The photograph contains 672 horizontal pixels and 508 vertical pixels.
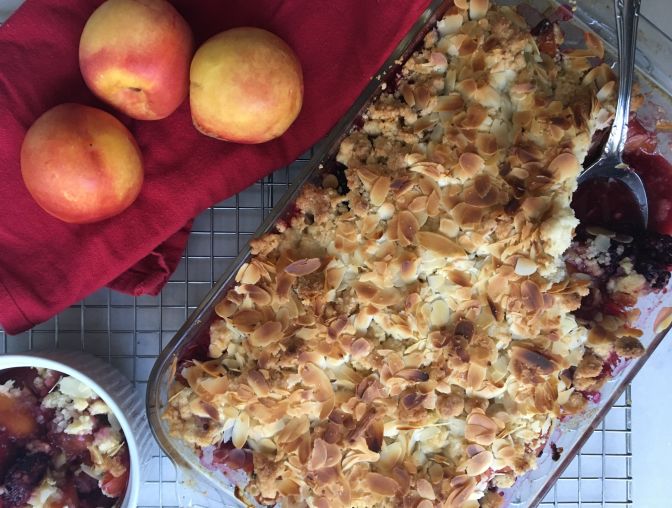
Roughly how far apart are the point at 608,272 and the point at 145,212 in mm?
782

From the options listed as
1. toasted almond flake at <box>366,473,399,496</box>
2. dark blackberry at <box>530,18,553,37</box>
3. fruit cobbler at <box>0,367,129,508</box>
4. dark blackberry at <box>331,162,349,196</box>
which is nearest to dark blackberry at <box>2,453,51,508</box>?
fruit cobbler at <box>0,367,129,508</box>

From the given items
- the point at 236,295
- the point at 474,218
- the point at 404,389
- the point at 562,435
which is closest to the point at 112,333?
the point at 236,295

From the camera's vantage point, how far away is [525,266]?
2.95 feet

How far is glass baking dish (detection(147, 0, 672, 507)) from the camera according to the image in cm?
96

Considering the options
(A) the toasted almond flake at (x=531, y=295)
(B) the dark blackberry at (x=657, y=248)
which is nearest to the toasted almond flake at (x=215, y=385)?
(A) the toasted almond flake at (x=531, y=295)

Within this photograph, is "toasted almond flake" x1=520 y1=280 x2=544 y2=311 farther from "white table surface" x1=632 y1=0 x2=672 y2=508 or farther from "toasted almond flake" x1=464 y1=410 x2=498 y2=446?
"white table surface" x1=632 y1=0 x2=672 y2=508

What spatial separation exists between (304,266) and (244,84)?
0.29 meters

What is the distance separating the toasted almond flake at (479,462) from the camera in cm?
94

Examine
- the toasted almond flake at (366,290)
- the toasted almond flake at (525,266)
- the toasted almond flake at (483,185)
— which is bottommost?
the toasted almond flake at (366,290)

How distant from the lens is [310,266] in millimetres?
A: 926

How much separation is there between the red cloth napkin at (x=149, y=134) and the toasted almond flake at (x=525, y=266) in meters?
0.39

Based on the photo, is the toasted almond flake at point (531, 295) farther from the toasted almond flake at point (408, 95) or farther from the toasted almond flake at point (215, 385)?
the toasted almond flake at point (215, 385)

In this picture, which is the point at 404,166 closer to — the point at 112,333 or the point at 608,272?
the point at 608,272

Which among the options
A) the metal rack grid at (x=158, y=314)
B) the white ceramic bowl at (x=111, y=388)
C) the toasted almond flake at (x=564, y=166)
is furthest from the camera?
the metal rack grid at (x=158, y=314)
